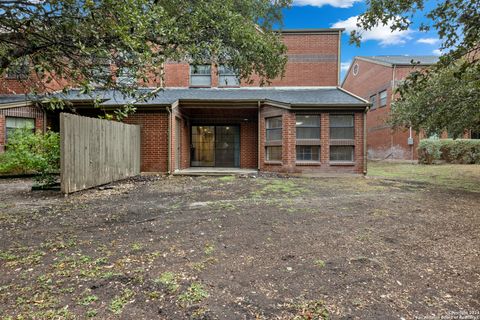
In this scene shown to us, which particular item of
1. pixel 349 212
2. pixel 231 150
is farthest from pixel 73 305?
pixel 231 150

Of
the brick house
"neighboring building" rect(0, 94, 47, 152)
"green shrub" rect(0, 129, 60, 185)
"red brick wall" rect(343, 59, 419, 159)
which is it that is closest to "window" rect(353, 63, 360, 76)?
"red brick wall" rect(343, 59, 419, 159)

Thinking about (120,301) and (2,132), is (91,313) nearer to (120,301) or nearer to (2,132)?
(120,301)

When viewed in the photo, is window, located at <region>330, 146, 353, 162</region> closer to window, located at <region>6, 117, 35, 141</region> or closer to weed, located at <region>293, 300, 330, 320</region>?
weed, located at <region>293, 300, 330, 320</region>

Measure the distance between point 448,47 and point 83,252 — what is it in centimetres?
706

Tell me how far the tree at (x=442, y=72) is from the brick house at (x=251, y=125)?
2.27 meters

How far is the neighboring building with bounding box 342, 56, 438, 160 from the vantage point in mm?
18750

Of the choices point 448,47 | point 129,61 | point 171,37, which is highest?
point 171,37

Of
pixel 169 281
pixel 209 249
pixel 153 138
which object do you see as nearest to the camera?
pixel 169 281

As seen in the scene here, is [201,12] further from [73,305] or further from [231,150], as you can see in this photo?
[231,150]

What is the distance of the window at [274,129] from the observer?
1120 centimetres

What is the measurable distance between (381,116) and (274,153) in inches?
534

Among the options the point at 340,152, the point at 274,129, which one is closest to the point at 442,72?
the point at 340,152

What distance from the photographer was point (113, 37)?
4.34 metres

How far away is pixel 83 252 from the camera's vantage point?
11.0 ft
